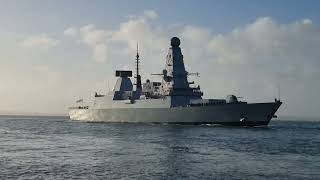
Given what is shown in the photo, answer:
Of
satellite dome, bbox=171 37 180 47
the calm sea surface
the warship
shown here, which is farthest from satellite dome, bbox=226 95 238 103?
the calm sea surface

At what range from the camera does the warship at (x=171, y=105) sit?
63.8 metres

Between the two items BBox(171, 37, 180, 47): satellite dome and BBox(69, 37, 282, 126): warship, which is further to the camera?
BBox(171, 37, 180, 47): satellite dome

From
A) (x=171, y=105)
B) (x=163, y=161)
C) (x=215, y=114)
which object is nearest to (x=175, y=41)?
(x=171, y=105)

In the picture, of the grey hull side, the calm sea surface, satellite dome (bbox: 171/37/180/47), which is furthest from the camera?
satellite dome (bbox: 171/37/180/47)

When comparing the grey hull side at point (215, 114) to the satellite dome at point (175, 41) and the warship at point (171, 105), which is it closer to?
the warship at point (171, 105)

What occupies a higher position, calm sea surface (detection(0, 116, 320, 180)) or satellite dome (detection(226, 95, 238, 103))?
satellite dome (detection(226, 95, 238, 103))

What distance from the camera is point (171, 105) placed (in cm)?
7106

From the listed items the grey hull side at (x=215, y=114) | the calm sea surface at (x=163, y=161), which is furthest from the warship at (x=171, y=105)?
the calm sea surface at (x=163, y=161)

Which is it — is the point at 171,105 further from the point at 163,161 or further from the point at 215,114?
the point at 163,161

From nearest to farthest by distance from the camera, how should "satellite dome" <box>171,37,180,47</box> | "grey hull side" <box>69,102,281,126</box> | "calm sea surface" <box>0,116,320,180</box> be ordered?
"calm sea surface" <box>0,116,320,180</box>
"grey hull side" <box>69,102,281,126</box>
"satellite dome" <box>171,37,180,47</box>

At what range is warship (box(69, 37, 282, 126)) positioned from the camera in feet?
209

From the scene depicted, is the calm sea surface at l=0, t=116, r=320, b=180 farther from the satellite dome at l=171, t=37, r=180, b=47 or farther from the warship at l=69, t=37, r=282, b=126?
the satellite dome at l=171, t=37, r=180, b=47

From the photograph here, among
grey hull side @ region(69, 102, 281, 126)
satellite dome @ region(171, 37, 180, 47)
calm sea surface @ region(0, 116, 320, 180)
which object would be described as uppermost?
satellite dome @ region(171, 37, 180, 47)

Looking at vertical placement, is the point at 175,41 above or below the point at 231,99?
above
